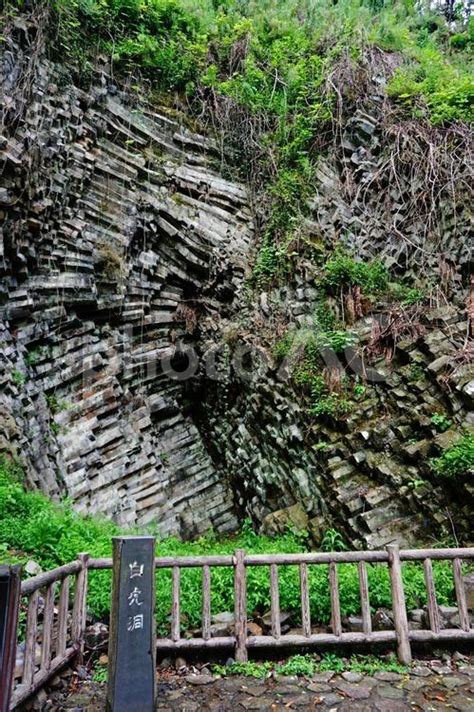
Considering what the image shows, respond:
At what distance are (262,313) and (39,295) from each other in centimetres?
412

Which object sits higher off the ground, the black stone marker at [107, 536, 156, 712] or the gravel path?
the black stone marker at [107, 536, 156, 712]

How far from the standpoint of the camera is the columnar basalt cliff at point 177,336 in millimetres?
6633

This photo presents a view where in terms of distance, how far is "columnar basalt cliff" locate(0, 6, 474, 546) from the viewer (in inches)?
261

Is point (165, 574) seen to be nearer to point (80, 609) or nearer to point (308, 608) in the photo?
point (80, 609)

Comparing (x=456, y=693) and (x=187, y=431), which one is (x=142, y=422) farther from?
(x=456, y=693)

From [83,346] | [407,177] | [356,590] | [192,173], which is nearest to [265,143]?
[192,173]

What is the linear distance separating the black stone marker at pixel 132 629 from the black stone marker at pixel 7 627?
2.70 feet

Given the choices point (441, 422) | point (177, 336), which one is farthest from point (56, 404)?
point (441, 422)

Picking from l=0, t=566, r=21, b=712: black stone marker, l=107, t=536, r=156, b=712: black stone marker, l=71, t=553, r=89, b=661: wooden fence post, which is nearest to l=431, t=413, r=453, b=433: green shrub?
l=107, t=536, r=156, b=712: black stone marker

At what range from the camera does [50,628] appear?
3635 millimetres

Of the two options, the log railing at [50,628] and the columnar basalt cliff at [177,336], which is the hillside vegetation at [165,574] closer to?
the log railing at [50,628]

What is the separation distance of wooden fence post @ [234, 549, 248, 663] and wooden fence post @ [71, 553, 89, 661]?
4.62 feet

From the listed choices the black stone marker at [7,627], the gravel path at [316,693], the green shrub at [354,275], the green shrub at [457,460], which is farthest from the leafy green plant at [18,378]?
the green shrub at [457,460]

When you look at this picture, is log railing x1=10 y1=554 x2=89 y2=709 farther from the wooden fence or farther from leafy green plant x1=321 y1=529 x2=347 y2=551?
leafy green plant x1=321 y1=529 x2=347 y2=551
